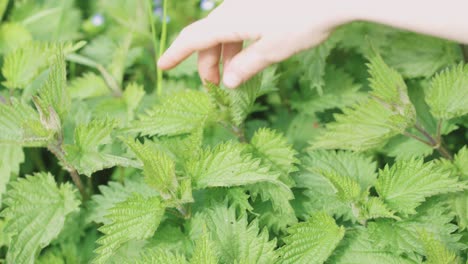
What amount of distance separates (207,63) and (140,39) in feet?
2.21

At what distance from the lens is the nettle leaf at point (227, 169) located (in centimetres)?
132

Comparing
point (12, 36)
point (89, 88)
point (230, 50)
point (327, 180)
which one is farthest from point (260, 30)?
point (12, 36)

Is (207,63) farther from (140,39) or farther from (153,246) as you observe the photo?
(140,39)

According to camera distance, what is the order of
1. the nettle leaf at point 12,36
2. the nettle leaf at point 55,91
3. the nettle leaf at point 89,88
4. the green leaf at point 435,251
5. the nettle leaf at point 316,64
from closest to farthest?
1. the green leaf at point 435,251
2. the nettle leaf at point 55,91
3. the nettle leaf at point 316,64
4. the nettle leaf at point 89,88
5. the nettle leaf at point 12,36


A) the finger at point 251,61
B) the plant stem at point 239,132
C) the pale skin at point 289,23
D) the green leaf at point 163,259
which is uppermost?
the pale skin at point 289,23

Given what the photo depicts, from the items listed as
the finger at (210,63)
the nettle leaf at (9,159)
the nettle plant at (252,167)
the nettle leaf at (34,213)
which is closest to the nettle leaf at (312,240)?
the nettle plant at (252,167)

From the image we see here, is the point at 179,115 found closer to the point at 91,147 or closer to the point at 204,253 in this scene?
the point at 91,147

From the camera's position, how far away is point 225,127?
1.55m

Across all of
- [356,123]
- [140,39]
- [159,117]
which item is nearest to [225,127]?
[159,117]

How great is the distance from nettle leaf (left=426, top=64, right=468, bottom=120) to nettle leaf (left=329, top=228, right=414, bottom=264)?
1.19ft

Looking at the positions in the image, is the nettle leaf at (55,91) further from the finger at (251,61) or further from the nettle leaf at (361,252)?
the nettle leaf at (361,252)

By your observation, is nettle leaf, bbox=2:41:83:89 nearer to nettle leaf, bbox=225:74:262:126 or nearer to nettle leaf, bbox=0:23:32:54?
nettle leaf, bbox=0:23:32:54

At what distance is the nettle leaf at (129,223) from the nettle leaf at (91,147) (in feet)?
0.34

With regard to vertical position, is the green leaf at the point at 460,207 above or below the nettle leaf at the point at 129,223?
below
